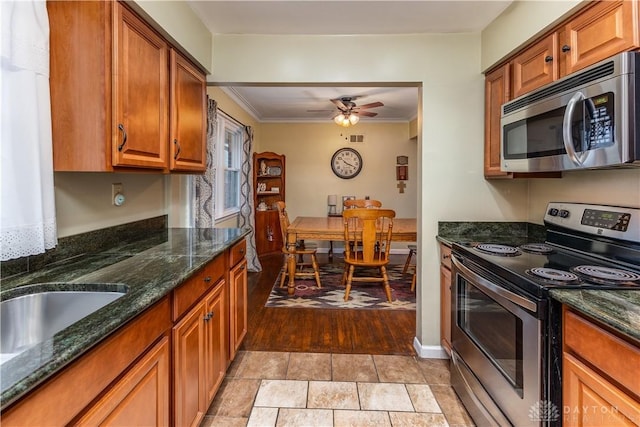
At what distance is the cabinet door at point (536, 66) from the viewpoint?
69.8 inches

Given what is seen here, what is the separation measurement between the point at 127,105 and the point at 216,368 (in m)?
1.39

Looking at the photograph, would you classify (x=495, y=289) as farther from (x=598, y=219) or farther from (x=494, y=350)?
(x=598, y=219)

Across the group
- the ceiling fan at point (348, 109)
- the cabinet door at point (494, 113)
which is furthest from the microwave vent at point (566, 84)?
the ceiling fan at point (348, 109)

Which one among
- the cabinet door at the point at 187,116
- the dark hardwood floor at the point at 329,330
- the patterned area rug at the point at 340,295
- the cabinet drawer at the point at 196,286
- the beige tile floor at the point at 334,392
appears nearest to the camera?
the cabinet drawer at the point at 196,286

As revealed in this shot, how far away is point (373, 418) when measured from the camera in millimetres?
1836

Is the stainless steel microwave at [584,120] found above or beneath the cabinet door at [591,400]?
above

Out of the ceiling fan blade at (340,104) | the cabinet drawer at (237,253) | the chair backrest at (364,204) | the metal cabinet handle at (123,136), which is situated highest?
the ceiling fan blade at (340,104)

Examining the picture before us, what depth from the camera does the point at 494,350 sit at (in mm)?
1610

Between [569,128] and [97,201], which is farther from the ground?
[569,128]

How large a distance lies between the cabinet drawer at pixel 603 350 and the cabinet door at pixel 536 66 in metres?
1.27

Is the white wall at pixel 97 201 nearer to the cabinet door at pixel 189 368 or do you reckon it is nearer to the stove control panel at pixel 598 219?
the cabinet door at pixel 189 368

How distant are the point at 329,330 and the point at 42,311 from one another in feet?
7.01

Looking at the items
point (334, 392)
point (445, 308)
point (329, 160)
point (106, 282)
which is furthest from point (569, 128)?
point (329, 160)

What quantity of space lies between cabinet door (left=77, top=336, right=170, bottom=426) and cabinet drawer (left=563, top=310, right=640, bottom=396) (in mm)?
1408
